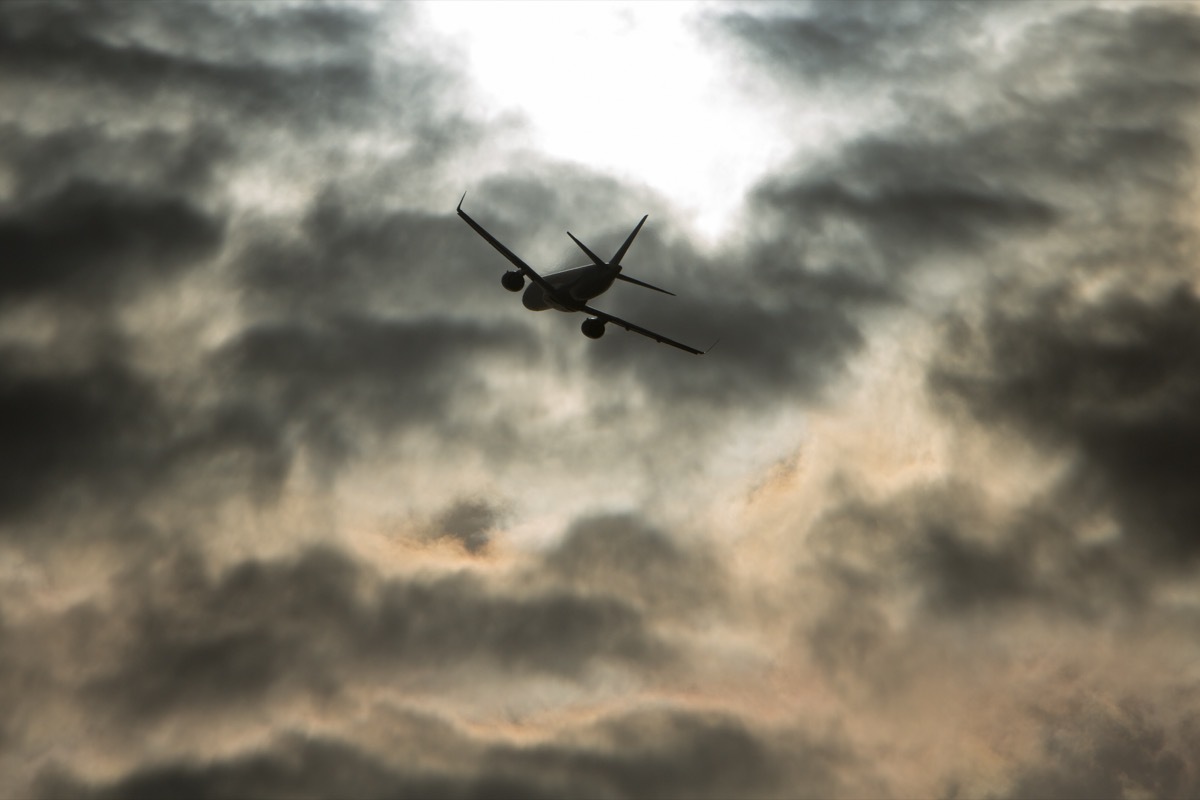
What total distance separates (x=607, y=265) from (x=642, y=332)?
8.74 metres

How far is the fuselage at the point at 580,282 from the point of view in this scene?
4828 inches

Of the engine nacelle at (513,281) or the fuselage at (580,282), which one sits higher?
the engine nacelle at (513,281)

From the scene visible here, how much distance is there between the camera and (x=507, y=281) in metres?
129

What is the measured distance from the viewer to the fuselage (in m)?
123

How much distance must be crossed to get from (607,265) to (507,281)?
1188 centimetres

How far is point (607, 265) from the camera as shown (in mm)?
122375

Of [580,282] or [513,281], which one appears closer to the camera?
[580,282]

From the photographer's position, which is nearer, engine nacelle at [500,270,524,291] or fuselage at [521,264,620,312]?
fuselage at [521,264,620,312]

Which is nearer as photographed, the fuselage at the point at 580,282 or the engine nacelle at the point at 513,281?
the fuselage at the point at 580,282

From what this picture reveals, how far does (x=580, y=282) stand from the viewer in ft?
406

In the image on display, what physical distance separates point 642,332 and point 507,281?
14.2 metres

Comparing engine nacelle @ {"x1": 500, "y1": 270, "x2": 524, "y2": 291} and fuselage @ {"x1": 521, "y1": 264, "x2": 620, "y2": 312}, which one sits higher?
engine nacelle @ {"x1": 500, "y1": 270, "x2": 524, "y2": 291}
